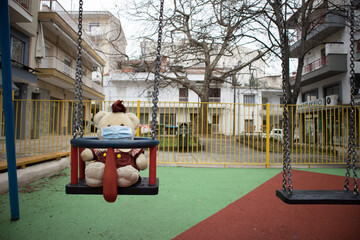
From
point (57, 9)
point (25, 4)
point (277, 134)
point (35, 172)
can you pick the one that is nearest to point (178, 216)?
point (35, 172)

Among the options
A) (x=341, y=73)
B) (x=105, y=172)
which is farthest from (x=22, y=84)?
(x=341, y=73)

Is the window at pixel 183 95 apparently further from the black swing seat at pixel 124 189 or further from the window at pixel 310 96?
the black swing seat at pixel 124 189

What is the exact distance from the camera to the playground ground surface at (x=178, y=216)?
7.01 ft

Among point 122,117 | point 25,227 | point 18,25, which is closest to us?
point 25,227

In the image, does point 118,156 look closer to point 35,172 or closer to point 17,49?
point 35,172

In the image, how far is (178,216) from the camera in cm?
255

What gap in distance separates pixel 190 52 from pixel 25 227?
1001cm

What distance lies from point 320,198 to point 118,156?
184 centimetres

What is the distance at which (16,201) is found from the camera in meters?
A: 2.31

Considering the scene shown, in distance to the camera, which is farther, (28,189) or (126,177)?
(28,189)

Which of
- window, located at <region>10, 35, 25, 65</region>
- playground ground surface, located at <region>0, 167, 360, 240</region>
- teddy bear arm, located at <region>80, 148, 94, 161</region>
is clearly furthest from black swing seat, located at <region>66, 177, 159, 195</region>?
window, located at <region>10, 35, 25, 65</region>

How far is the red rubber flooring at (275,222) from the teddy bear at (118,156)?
830mm

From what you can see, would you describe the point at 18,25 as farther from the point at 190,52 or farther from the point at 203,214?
the point at 203,214

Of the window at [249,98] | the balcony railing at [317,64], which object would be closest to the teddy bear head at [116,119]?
the balcony railing at [317,64]
